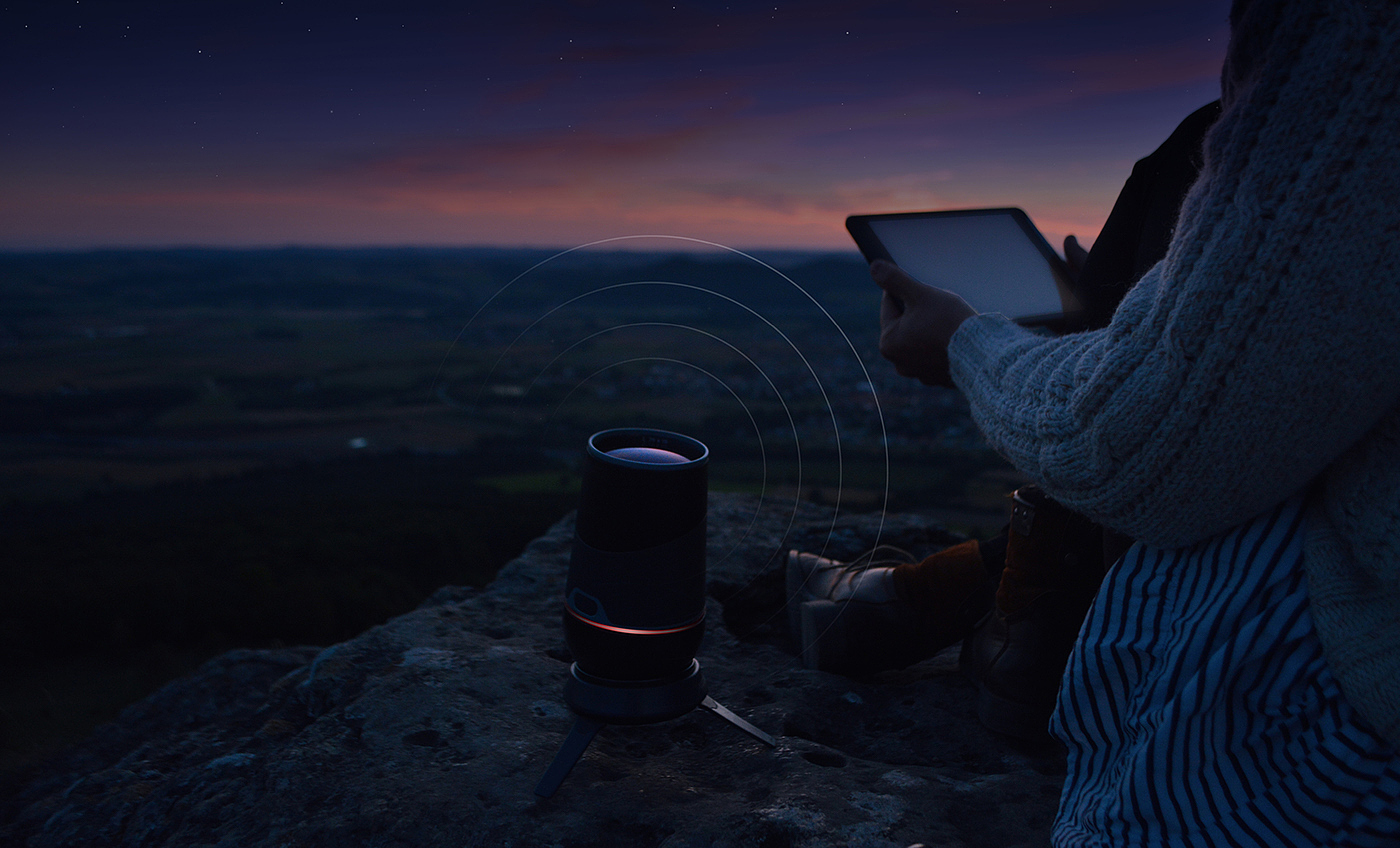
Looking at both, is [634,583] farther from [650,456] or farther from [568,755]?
[568,755]

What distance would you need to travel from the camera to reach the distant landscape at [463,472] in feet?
6.54

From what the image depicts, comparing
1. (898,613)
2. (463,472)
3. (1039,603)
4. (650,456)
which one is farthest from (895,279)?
(463,472)

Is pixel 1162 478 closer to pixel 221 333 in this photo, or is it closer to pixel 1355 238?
pixel 1355 238

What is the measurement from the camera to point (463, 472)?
1435cm

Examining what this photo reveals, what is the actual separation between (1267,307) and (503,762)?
5.75ft

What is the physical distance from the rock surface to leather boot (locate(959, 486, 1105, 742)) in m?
0.14

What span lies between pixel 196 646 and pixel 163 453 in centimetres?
2407

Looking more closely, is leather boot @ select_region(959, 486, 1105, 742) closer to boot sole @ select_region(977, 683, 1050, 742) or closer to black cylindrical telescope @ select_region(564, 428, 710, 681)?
boot sole @ select_region(977, 683, 1050, 742)

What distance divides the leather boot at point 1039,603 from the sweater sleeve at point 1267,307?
80 cm

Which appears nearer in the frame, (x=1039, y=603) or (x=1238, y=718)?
(x=1238, y=718)

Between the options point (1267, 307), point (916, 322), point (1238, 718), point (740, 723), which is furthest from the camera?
point (740, 723)

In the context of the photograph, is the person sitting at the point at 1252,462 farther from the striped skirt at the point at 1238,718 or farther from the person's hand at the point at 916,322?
the person's hand at the point at 916,322

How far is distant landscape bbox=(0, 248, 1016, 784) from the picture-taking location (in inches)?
78.5

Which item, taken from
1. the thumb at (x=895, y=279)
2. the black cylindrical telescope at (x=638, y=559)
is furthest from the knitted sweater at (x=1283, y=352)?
the black cylindrical telescope at (x=638, y=559)
